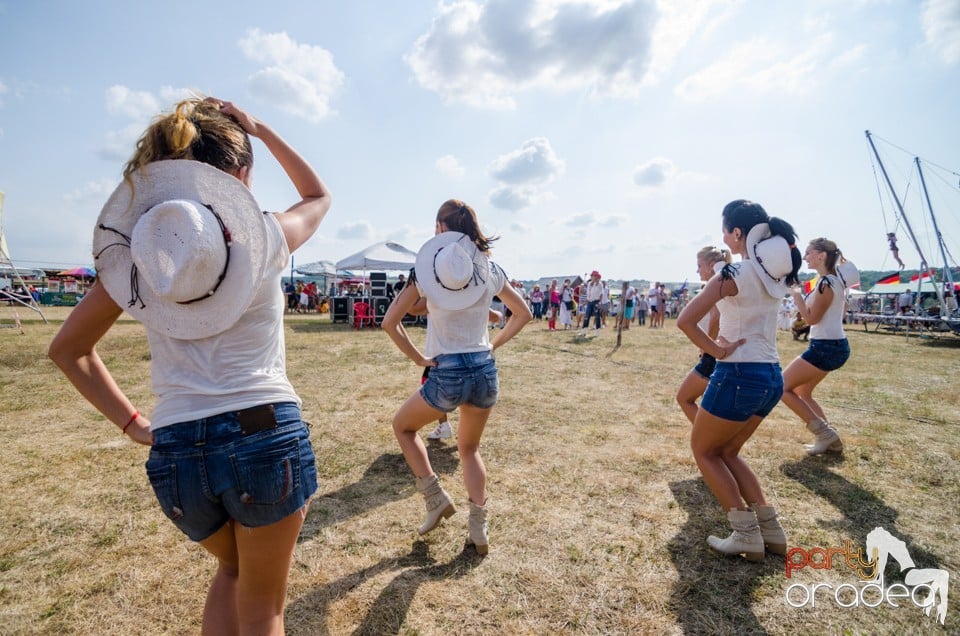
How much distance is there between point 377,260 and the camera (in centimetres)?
1789

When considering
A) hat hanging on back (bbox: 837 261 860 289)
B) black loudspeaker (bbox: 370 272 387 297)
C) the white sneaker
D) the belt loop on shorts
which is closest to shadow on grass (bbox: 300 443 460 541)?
the white sneaker

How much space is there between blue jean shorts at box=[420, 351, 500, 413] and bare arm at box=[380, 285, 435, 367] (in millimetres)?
118

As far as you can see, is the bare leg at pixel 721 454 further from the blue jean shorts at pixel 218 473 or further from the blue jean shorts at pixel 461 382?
the blue jean shorts at pixel 218 473

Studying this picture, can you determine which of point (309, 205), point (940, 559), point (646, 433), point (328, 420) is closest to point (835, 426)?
point (646, 433)

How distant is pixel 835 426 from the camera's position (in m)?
5.53

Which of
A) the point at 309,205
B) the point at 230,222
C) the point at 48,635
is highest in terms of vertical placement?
the point at 309,205

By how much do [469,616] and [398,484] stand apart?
162 cm

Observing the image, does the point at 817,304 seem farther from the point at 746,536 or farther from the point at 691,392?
the point at 746,536

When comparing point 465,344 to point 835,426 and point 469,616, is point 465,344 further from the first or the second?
point 835,426

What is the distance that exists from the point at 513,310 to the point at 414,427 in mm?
1016

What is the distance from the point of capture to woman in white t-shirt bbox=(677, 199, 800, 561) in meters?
2.64

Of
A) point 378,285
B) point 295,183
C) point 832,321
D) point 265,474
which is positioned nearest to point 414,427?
point 265,474

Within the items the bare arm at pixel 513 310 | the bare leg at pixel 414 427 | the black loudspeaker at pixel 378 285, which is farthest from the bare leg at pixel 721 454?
the black loudspeaker at pixel 378 285
